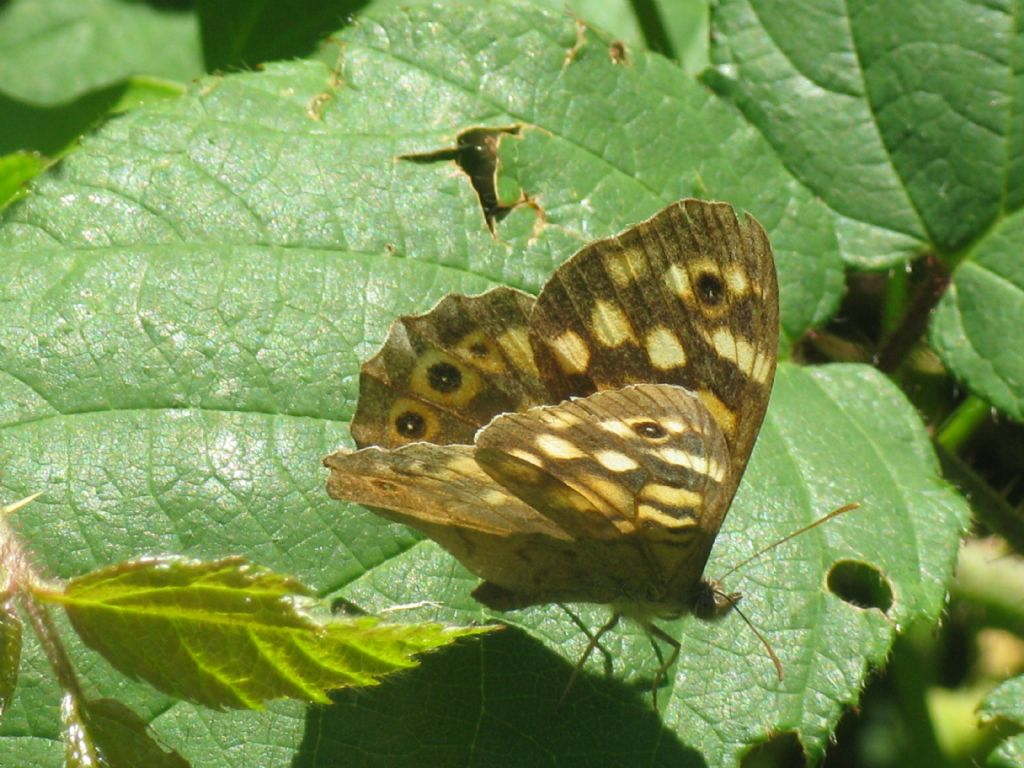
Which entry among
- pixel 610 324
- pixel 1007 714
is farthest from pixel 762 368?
pixel 1007 714

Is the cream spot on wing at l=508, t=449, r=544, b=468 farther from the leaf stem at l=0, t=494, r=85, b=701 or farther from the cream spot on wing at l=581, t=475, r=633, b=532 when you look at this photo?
the leaf stem at l=0, t=494, r=85, b=701

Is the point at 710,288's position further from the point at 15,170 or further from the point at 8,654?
the point at 15,170

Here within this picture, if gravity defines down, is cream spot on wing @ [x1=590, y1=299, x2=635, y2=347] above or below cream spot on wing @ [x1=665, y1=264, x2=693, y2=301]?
below

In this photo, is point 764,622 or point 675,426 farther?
point 764,622

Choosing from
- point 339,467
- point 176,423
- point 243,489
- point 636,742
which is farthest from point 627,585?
point 176,423

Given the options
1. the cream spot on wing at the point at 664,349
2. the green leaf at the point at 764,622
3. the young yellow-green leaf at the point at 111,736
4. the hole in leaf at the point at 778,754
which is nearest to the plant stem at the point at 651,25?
the green leaf at the point at 764,622

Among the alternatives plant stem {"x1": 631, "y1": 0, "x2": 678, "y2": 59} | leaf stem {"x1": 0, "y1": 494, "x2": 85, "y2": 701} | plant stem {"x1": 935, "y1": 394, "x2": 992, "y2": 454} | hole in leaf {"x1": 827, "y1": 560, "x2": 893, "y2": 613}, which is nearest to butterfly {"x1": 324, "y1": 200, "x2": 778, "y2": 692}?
hole in leaf {"x1": 827, "y1": 560, "x2": 893, "y2": 613}

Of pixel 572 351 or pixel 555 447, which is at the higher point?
pixel 572 351

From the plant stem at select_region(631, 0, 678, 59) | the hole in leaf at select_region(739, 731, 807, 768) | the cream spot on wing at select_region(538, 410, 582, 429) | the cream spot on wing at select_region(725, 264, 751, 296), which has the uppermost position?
the plant stem at select_region(631, 0, 678, 59)
